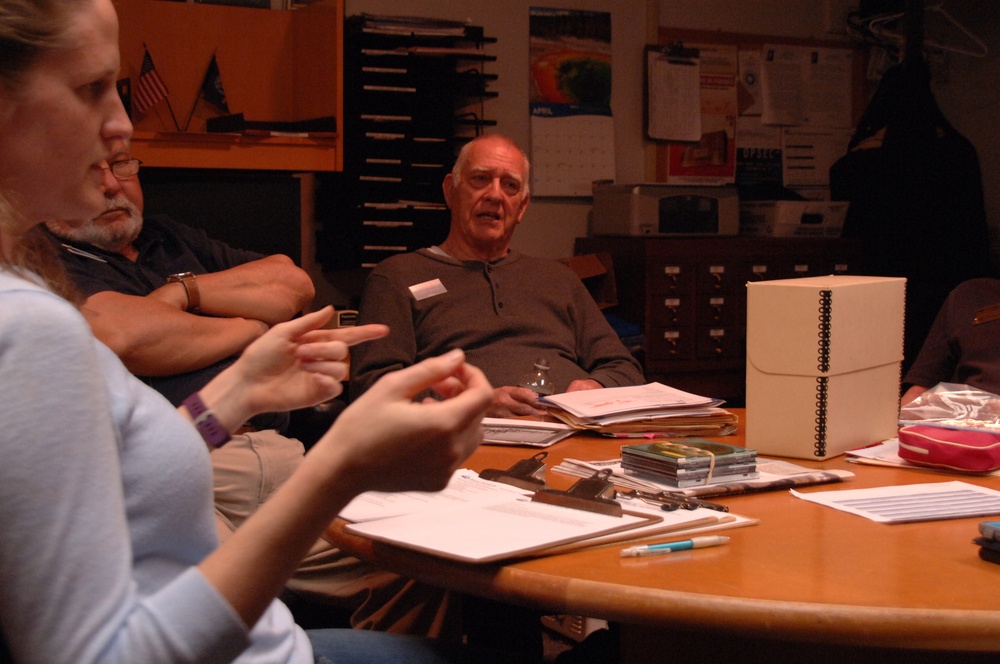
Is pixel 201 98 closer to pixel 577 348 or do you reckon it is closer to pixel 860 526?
pixel 577 348

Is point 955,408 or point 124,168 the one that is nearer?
point 955,408

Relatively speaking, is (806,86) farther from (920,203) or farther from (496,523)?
(496,523)

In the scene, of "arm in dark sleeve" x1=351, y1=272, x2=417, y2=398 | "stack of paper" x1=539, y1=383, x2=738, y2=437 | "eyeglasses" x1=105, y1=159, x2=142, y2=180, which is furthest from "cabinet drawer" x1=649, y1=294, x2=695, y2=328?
"eyeglasses" x1=105, y1=159, x2=142, y2=180

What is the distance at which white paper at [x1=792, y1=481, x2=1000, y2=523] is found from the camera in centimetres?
129

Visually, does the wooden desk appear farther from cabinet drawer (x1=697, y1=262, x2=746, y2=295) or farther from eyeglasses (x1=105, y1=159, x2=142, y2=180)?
cabinet drawer (x1=697, y1=262, x2=746, y2=295)

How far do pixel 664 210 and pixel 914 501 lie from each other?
8.78ft

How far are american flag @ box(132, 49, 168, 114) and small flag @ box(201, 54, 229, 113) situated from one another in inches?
6.6

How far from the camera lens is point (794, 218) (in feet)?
13.6

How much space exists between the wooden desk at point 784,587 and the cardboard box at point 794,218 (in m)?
3.00

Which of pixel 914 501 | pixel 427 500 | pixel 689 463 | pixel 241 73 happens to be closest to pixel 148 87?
pixel 241 73

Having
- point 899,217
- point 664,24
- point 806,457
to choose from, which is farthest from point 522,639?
point 664,24

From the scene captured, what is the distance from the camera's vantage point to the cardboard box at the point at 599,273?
12.8 ft

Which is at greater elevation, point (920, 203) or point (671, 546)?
point (920, 203)

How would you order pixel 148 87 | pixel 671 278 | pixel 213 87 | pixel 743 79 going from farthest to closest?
pixel 743 79
pixel 671 278
pixel 213 87
pixel 148 87
